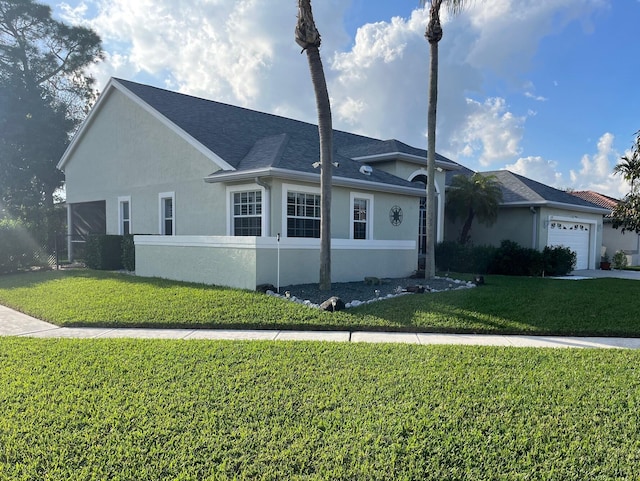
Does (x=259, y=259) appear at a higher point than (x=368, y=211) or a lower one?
lower

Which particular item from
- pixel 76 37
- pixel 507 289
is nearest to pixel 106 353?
pixel 507 289

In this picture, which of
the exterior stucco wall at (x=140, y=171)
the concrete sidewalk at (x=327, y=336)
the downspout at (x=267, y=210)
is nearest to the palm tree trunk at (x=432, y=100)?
the downspout at (x=267, y=210)

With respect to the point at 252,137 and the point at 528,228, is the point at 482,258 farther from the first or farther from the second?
the point at 252,137

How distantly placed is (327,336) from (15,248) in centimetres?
1494

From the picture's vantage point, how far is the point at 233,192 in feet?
42.7

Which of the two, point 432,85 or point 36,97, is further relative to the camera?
point 36,97

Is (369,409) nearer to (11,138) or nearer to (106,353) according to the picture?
(106,353)

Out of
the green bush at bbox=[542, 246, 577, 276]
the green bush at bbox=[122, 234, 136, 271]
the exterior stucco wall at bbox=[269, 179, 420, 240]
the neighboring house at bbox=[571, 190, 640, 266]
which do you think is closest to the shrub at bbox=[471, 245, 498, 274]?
the green bush at bbox=[542, 246, 577, 276]

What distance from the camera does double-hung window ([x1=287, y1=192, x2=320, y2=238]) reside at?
12.4 meters

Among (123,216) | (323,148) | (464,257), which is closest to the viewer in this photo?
(323,148)

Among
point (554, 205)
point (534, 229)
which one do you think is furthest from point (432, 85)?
point (554, 205)

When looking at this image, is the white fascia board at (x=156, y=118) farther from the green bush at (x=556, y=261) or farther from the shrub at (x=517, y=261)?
the green bush at (x=556, y=261)

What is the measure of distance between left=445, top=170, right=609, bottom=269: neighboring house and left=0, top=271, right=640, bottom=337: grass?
7.89 m

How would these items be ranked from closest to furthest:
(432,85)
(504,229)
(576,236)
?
(432,85)
(504,229)
(576,236)
